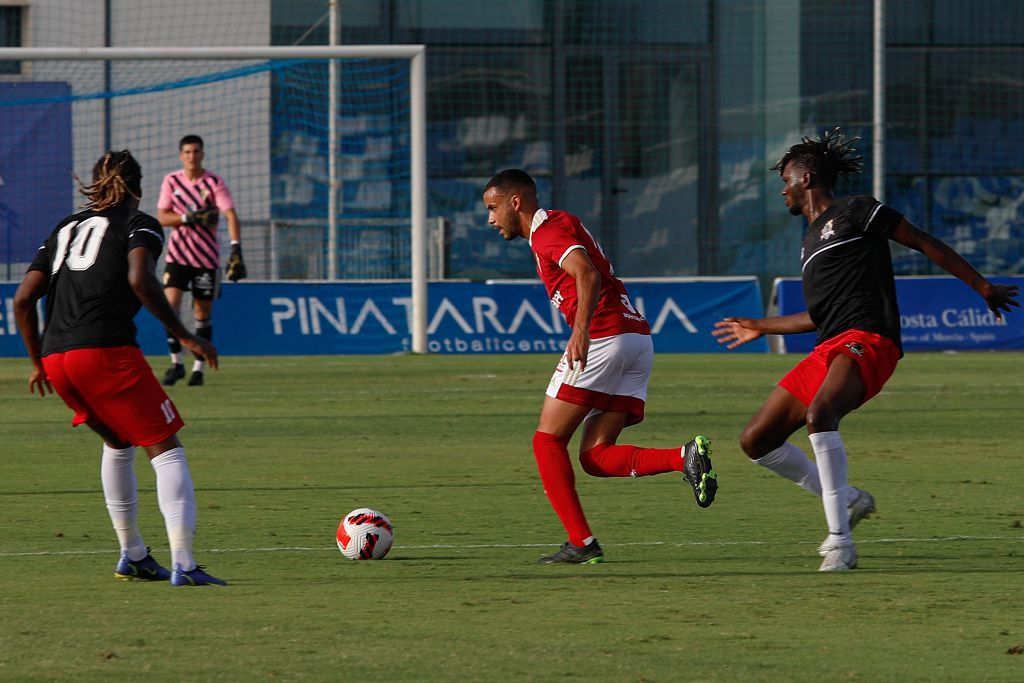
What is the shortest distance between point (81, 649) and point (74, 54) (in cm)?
1444

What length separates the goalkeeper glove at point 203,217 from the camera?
51.2ft

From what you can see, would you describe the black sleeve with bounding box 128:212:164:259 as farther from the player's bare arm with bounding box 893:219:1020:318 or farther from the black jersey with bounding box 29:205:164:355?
the player's bare arm with bounding box 893:219:1020:318

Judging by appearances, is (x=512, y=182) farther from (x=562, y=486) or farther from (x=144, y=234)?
(x=144, y=234)

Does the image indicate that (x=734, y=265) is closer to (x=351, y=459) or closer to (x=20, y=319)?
(x=351, y=459)

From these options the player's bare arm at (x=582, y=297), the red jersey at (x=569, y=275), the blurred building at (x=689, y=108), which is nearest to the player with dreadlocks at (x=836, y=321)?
the red jersey at (x=569, y=275)

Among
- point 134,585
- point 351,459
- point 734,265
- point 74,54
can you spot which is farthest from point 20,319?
point 734,265

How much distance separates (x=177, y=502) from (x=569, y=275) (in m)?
1.94

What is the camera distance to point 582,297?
22.3ft

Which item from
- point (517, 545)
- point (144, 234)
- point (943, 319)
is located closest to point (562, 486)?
point (517, 545)

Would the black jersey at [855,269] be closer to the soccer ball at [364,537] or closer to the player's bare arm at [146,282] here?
the soccer ball at [364,537]

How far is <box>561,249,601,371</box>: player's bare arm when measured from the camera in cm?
680

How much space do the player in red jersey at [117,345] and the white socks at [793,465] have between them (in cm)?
247

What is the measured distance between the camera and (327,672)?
506cm

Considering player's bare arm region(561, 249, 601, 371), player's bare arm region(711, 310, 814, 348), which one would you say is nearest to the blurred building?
player's bare arm region(711, 310, 814, 348)
